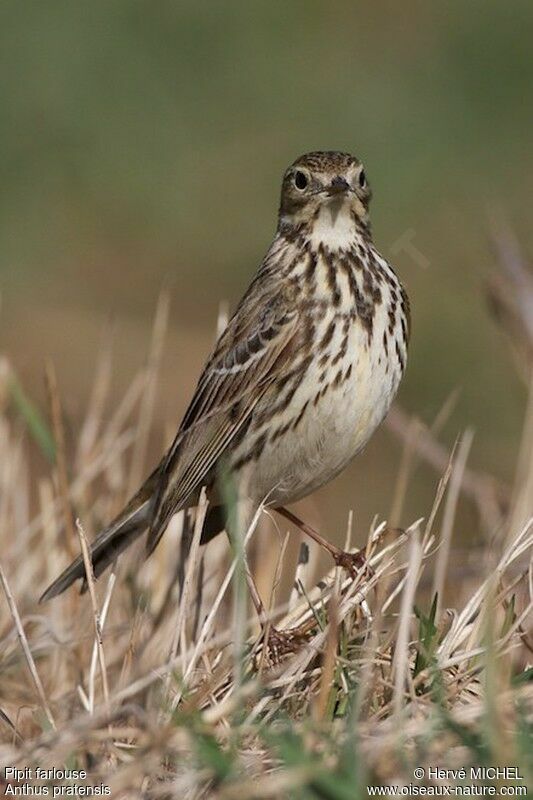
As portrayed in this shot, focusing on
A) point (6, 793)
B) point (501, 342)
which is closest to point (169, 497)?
point (6, 793)

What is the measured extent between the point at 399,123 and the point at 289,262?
8.76 meters

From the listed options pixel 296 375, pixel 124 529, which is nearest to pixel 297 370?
pixel 296 375

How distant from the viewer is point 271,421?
576 centimetres

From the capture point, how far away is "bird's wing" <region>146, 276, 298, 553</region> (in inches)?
227

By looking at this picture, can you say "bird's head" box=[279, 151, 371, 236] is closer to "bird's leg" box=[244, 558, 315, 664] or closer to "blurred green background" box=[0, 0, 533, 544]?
"bird's leg" box=[244, 558, 315, 664]

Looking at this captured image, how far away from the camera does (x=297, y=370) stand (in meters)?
5.67

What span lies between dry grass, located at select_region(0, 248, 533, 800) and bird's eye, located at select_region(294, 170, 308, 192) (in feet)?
2.35

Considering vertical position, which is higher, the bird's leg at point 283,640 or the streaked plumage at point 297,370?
the streaked plumage at point 297,370

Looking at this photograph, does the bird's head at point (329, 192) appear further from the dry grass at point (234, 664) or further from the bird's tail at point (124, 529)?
the bird's tail at point (124, 529)

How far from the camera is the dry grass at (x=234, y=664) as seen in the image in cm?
375

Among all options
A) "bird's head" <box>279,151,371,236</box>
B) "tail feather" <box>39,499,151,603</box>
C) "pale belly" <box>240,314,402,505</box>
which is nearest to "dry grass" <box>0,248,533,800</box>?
"tail feather" <box>39,499,151,603</box>

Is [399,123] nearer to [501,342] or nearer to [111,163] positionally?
[111,163]

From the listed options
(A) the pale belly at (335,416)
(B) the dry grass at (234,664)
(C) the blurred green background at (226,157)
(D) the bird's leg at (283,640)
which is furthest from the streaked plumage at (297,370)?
(C) the blurred green background at (226,157)

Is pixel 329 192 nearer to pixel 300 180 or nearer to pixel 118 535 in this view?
pixel 300 180
